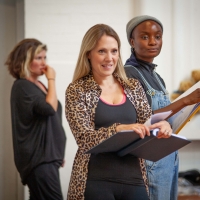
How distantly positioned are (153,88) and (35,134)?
1.24 meters

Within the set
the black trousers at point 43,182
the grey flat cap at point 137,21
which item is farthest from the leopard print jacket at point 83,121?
→ the black trousers at point 43,182

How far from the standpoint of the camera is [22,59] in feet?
10.5

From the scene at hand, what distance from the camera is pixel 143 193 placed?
5.51 ft

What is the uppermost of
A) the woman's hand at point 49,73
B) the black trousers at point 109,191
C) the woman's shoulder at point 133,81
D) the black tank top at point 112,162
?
the woman's hand at point 49,73

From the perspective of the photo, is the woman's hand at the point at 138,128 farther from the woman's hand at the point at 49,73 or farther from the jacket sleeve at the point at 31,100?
the woman's hand at the point at 49,73

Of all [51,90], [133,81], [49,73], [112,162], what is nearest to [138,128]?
[112,162]

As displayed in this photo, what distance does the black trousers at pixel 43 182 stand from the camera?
2.90 metres

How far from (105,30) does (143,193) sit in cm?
61

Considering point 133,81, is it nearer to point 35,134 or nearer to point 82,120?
point 82,120

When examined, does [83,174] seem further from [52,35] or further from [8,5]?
[8,5]

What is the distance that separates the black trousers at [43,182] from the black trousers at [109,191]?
4.28ft

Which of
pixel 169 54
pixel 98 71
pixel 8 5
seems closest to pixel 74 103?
pixel 98 71

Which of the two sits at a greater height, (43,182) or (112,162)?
(112,162)

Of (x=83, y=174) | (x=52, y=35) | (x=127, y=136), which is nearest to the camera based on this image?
(x=127, y=136)
